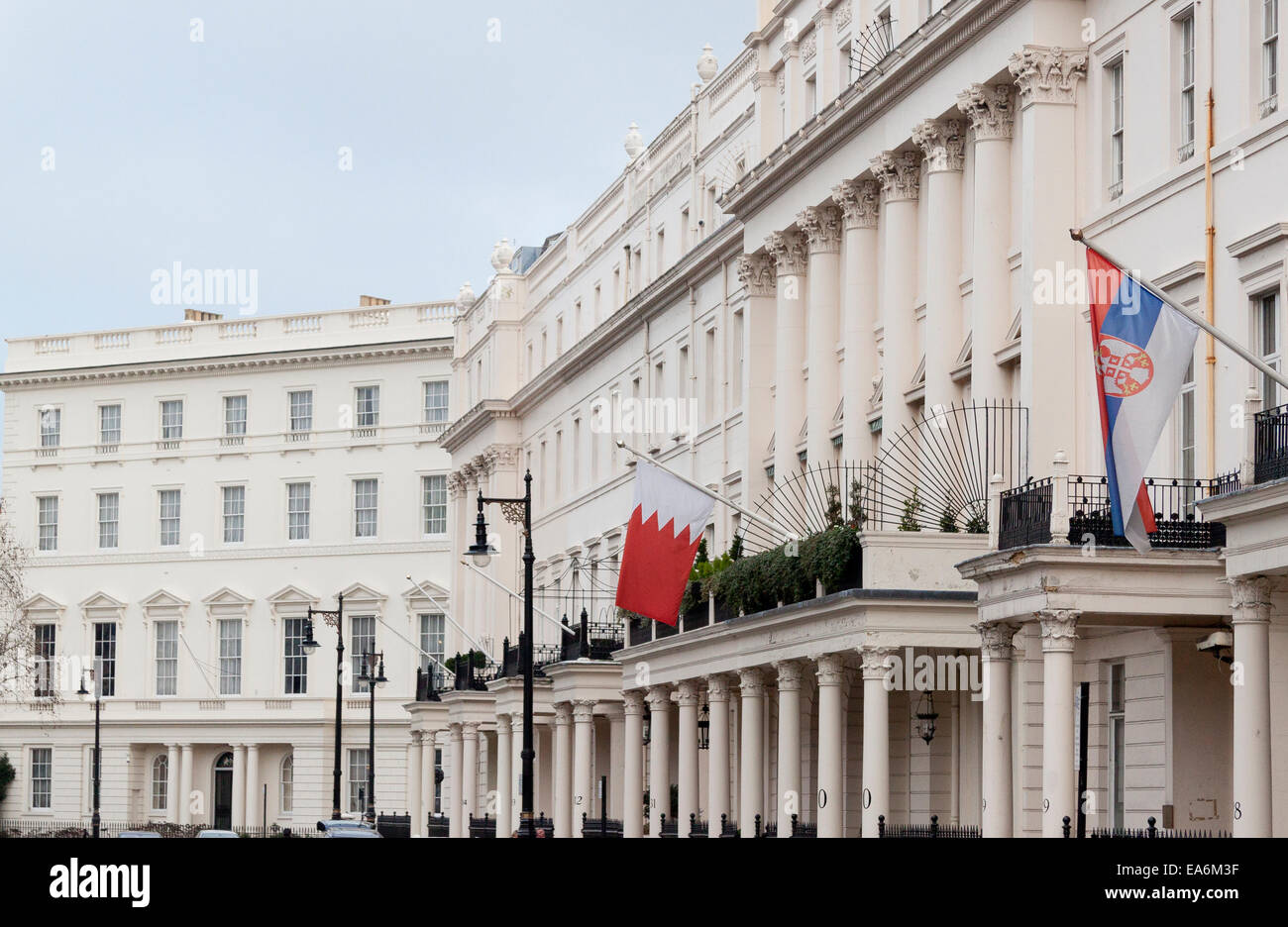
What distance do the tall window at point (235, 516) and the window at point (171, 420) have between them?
328 cm

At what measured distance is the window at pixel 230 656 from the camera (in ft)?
287

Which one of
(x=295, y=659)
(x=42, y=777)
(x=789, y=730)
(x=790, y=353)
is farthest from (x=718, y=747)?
(x=42, y=777)

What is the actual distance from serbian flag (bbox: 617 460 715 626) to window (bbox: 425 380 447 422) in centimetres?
4594

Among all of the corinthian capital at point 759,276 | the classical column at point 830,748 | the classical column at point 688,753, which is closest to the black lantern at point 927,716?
the classical column at point 830,748

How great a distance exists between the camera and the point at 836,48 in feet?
141

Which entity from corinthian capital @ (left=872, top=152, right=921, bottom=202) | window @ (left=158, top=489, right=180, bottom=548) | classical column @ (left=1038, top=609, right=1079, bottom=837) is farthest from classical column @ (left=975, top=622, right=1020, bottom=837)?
window @ (left=158, top=489, right=180, bottom=548)

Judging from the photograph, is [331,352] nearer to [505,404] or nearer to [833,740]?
[505,404]

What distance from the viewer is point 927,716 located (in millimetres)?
35781

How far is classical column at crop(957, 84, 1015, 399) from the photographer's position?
3391cm

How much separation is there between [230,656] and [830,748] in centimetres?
5678

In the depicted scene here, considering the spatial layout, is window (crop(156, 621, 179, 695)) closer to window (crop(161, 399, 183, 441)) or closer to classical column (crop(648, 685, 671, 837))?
window (crop(161, 399, 183, 441))

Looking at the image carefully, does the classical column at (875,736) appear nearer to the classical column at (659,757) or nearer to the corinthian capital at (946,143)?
the corinthian capital at (946,143)
